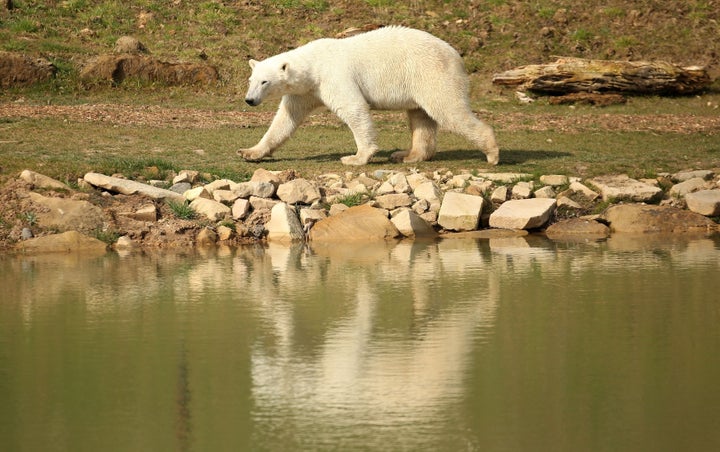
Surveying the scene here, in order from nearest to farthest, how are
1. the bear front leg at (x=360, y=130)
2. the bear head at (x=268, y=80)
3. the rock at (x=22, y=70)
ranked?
the bear head at (x=268, y=80)
the bear front leg at (x=360, y=130)
the rock at (x=22, y=70)

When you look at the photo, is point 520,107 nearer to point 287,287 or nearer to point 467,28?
point 467,28

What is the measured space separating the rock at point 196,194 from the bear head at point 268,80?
139 centimetres

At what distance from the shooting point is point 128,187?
1236 centimetres

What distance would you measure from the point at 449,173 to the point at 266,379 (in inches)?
285

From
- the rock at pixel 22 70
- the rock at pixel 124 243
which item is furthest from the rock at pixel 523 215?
the rock at pixel 22 70

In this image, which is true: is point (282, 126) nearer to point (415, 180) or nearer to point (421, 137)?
point (421, 137)

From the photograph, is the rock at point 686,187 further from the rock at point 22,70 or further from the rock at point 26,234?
the rock at point 22,70

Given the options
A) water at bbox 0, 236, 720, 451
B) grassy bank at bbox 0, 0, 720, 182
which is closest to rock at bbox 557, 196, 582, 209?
grassy bank at bbox 0, 0, 720, 182

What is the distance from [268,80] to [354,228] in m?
2.35

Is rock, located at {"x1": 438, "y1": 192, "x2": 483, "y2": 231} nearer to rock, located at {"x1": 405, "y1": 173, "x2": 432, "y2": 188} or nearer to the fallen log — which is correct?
rock, located at {"x1": 405, "y1": 173, "x2": 432, "y2": 188}

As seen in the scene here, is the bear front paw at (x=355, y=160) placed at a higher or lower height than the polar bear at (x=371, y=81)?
lower

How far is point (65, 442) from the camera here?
217 inches

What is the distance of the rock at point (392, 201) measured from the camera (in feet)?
40.7

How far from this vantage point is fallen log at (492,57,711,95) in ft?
66.1
